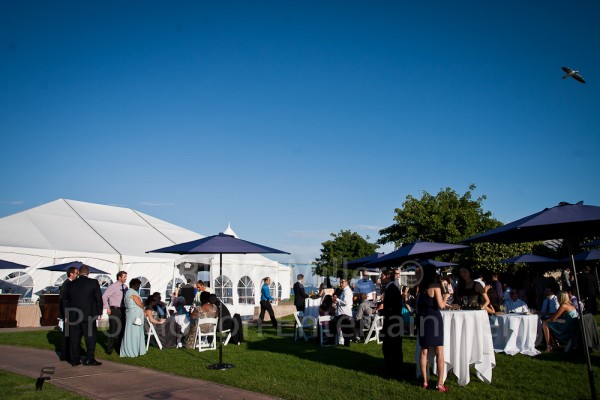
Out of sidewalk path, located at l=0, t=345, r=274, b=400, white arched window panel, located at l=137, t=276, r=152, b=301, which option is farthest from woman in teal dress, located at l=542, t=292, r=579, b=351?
white arched window panel, located at l=137, t=276, r=152, b=301

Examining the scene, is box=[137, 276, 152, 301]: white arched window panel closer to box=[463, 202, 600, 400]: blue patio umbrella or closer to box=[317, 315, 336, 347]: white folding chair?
box=[317, 315, 336, 347]: white folding chair

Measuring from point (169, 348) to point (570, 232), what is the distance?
8.53 m

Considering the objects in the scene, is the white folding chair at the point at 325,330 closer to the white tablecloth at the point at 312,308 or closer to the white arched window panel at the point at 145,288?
the white tablecloth at the point at 312,308

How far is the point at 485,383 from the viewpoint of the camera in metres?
6.44

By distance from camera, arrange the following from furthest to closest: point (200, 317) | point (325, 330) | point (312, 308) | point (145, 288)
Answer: point (145, 288)
point (312, 308)
point (325, 330)
point (200, 317)

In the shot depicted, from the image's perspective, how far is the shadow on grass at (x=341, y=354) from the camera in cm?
743

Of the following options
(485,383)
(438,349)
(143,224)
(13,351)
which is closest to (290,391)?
(438,349)

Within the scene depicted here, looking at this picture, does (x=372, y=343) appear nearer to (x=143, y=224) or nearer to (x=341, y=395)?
(x=341, y=395)

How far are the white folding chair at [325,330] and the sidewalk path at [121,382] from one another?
4.37m

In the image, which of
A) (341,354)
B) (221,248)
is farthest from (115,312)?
(341,354)

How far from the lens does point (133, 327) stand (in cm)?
918

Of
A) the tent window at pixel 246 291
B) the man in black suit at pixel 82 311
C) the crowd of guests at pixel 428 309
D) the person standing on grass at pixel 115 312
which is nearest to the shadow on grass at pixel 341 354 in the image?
the crowd of guests at pixel 428 309

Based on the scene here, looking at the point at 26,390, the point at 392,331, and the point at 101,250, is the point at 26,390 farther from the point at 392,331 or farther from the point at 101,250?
the point at 101,250

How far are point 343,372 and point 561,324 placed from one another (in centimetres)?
507
